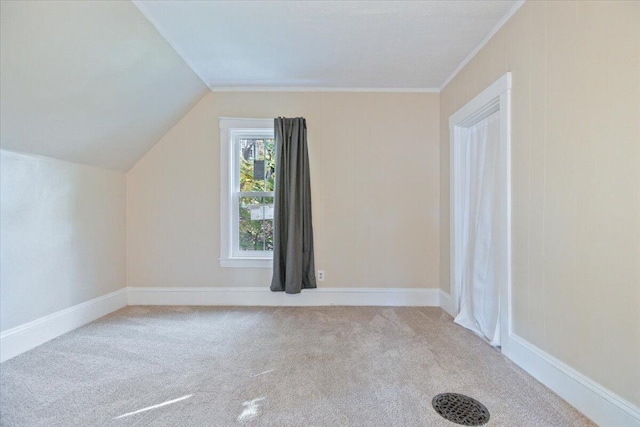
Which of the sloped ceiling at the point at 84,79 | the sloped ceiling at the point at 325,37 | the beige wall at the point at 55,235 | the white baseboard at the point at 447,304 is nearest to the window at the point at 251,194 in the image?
the sloped ceiling at the point at 325,37

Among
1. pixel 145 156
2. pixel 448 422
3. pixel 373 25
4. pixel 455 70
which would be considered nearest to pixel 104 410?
pixel 448 422

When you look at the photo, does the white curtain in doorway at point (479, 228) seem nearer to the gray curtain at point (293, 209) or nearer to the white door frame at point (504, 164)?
the white door frame at point (504, 164)

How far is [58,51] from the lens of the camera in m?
1.95

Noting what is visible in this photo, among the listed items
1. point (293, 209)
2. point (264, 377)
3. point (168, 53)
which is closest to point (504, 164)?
point (293, 209)

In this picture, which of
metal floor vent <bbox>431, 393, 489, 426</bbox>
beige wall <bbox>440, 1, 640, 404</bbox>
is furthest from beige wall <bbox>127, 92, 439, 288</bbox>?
metal floor vent <bbox>431, 393, 489, 426</bbox>

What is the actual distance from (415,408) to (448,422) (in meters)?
0.17

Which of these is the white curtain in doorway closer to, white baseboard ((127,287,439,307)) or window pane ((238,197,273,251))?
white baseboard ((127,287,439,307))

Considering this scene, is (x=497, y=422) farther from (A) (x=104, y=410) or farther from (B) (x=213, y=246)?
(B) (x=213, y=246)

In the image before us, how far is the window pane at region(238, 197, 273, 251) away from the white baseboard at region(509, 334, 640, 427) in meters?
2.55

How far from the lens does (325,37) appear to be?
2.53 metres

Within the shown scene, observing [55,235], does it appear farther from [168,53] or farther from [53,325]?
[168,53]

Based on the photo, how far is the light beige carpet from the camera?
1.61 meters

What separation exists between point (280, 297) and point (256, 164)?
5.07ft

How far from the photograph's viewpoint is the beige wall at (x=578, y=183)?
140 cm
